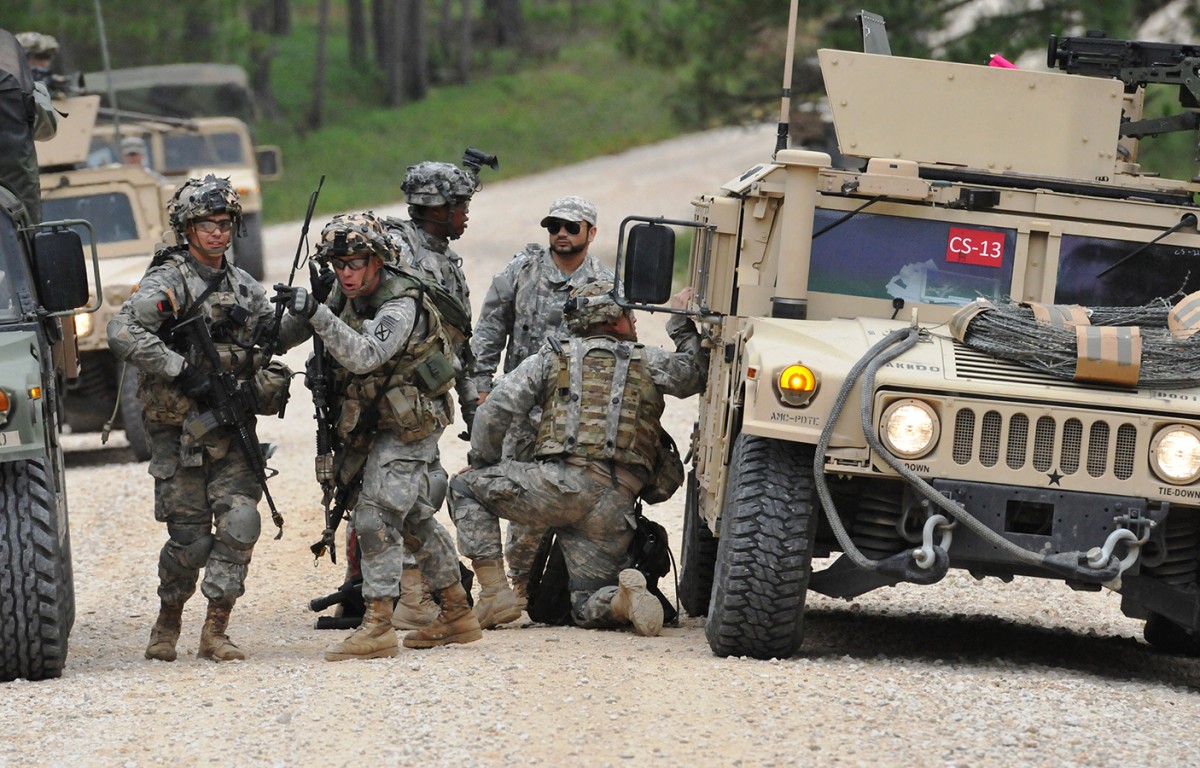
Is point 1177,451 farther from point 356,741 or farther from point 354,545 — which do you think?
point 354,545

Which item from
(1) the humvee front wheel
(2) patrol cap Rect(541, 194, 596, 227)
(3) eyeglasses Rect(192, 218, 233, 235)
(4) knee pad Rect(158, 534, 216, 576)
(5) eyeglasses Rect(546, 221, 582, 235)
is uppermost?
(2) patrol cap Rect(541, 194, 596, 227)

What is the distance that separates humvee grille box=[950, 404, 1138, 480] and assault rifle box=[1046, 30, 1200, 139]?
6.68 ft

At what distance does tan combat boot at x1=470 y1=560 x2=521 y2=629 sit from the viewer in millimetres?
7574

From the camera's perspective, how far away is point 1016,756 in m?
5.21

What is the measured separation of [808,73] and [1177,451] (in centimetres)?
1869

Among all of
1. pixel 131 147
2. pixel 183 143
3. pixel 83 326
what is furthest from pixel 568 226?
pixel 183 143

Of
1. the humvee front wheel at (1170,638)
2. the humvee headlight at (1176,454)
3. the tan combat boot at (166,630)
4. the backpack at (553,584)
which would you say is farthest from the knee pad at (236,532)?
the humvee front wheel at (1170,638)

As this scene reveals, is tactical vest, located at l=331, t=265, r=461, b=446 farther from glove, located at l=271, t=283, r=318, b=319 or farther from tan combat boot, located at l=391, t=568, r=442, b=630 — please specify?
tan combat boot, located at l=391, t=568, r=442, b=630

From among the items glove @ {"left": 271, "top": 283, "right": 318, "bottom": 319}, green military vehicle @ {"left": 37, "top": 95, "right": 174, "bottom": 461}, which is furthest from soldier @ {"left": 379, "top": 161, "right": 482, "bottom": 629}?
green military vehicle @ {"left": 37, "top": 95, "right": 174, "bottom": 461}

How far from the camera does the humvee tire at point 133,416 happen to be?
1206cm

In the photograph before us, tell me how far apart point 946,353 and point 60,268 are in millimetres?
3024

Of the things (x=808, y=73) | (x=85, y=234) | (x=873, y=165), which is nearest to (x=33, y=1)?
(x=808, y=73)

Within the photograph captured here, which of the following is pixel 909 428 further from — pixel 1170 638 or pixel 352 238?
pixel 1170 638

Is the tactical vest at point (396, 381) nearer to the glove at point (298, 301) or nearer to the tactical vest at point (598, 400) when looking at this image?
the glove at point (298, 301)
